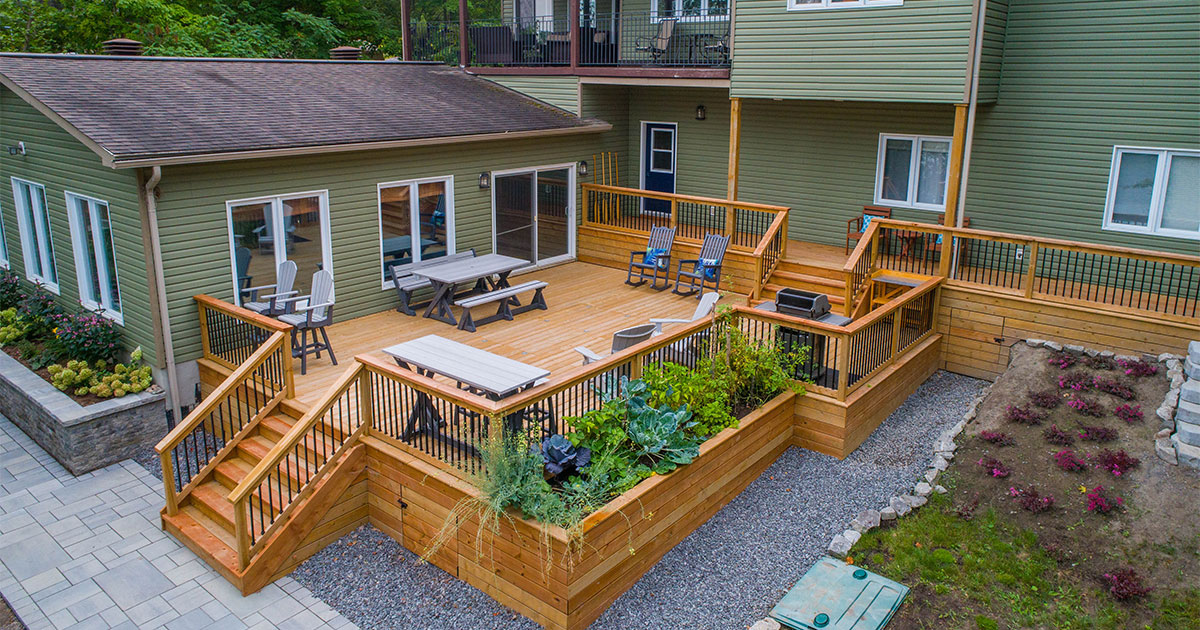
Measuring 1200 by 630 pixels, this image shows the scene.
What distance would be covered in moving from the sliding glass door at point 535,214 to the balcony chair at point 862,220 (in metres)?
4.60

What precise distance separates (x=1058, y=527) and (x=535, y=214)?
29.3 ft

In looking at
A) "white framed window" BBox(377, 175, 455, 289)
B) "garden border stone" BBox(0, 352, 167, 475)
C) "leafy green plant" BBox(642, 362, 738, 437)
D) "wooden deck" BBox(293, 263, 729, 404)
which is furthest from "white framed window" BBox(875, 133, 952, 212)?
"garden border stone" BBox(0, 352, 167, 475)

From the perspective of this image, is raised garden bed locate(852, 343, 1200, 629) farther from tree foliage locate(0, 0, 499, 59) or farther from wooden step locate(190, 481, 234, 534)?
tree foliage locate(0, 0, 499, 59)

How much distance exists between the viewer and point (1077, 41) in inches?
431

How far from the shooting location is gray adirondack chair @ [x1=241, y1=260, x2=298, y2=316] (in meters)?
9.62

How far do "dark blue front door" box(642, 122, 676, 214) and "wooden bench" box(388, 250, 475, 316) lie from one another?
5.19 meters

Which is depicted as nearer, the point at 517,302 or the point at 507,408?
the point at 507,408

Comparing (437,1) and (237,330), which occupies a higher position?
(437,1)

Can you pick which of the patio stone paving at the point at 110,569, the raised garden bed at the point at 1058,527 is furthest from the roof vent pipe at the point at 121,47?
the raised garden bed at the point at 1058,527

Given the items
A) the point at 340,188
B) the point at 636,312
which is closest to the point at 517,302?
the point at 636,312

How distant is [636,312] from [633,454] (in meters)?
4.71

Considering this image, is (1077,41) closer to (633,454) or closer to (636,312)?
(636,312)

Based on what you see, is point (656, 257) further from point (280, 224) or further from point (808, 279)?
point (280, 224)

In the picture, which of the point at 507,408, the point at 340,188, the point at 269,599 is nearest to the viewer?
the point at 507,408
